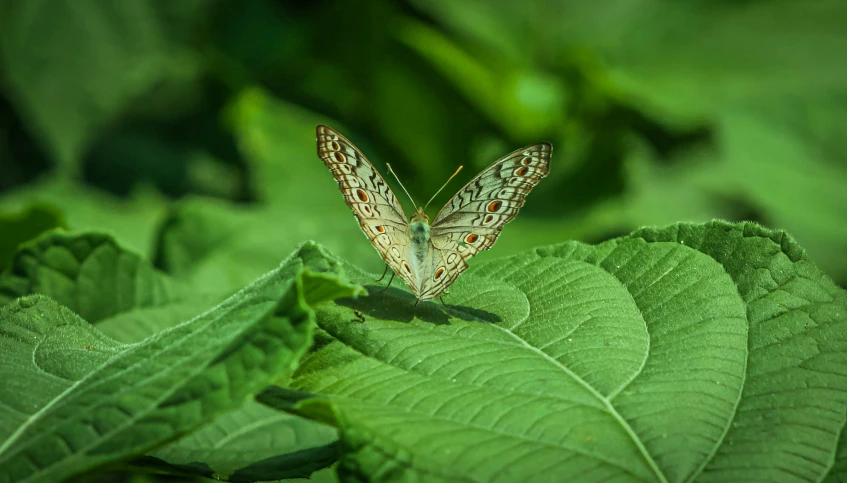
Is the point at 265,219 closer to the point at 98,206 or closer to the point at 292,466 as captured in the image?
the point at 98,206

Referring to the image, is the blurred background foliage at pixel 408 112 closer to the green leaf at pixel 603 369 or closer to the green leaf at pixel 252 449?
the green leaf at pixel 252 449

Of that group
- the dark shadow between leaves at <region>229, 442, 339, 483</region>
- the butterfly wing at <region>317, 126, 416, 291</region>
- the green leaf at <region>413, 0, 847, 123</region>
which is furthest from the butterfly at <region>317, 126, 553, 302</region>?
the green leaf at <region>413, 0, 847, 123</region>

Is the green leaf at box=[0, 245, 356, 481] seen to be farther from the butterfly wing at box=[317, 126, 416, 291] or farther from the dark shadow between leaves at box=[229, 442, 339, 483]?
the butterfly wing at box=[317, 126, 416, 291]

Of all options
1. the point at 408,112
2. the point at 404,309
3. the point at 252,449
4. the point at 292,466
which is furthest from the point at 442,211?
the point at 408,112

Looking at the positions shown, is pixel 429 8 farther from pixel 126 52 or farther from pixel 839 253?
pixel 839 253

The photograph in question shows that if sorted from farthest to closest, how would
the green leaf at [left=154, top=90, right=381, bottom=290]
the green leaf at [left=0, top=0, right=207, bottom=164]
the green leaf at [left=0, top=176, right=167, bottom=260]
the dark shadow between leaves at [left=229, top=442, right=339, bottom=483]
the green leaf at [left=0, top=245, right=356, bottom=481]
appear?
the green leaf at [left=0, top=0, right=207, bottom=164] < the green leaf at [left=0, top=176, right=167, bottom=260] < the green leaf at [left=154, top=90, right=381, bottom=290] < the dark shadow between leaves at [left=229, top=442, right=339, bottom=483] < the green leaf at [left=0, top=245, right=356, bottom=481]

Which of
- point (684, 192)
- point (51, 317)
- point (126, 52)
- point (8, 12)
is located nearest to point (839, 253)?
point (684, 192)

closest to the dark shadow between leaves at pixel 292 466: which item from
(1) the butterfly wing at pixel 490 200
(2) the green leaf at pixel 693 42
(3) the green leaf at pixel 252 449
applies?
(3) the green leaf at pixel 252 449
